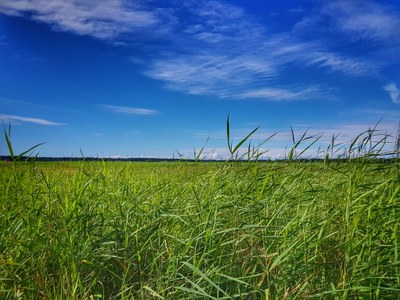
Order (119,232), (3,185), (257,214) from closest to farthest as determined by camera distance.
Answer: (257,214), (119,232), (3,185)

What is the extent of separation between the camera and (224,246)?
3.43m

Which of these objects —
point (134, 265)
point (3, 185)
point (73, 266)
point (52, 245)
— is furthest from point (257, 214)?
point (3, 185)

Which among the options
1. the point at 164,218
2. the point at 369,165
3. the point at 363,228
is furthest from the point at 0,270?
the point at 369,165

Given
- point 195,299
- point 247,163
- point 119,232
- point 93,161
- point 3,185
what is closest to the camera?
point 195,299

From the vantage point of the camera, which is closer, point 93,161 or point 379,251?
point 379,251

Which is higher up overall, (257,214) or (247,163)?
(247,163)

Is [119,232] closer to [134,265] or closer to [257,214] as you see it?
[134,265]

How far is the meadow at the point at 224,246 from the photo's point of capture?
9.36ft

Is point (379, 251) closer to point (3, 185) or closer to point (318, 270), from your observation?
Result: point (318, 270)

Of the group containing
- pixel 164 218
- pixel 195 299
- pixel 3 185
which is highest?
pixel 3 185

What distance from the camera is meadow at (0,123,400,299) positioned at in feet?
9.36

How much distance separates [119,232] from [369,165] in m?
2.52

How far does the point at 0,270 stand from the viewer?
11.4 ft

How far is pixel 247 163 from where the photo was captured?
4.00 meters
